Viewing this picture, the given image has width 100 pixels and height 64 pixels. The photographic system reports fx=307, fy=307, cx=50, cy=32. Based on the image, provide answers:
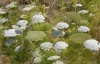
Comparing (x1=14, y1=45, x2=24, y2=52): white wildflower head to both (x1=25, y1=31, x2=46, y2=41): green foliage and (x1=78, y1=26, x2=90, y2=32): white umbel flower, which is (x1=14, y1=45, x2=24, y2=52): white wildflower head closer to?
(x1=25, y1=31, x2=46, y2=41): green foliage

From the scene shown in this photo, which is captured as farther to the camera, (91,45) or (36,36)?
(36,36)

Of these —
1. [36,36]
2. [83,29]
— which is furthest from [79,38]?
[36,36]

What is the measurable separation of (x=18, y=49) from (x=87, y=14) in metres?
1.15

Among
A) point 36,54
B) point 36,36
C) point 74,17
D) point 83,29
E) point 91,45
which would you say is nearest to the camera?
point 91,45

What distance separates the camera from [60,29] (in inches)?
131

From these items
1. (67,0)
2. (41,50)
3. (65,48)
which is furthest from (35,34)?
(67,0)

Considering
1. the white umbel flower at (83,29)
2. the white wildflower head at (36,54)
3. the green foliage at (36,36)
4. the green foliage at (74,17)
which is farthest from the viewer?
the green foliage at (74,17)

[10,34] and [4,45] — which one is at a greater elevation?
[10,34]

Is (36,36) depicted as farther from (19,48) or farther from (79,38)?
(79,38)

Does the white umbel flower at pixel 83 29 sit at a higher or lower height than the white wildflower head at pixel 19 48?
higher

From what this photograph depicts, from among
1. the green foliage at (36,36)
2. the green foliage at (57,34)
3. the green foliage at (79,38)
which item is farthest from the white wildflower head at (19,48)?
the green foliage at (79,38)

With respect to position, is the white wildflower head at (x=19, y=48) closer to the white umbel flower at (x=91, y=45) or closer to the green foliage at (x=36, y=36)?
the green foliage at (x=36, y=36)

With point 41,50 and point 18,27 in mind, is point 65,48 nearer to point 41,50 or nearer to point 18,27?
point 41,50

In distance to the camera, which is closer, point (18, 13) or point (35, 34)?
point (35, 34)
